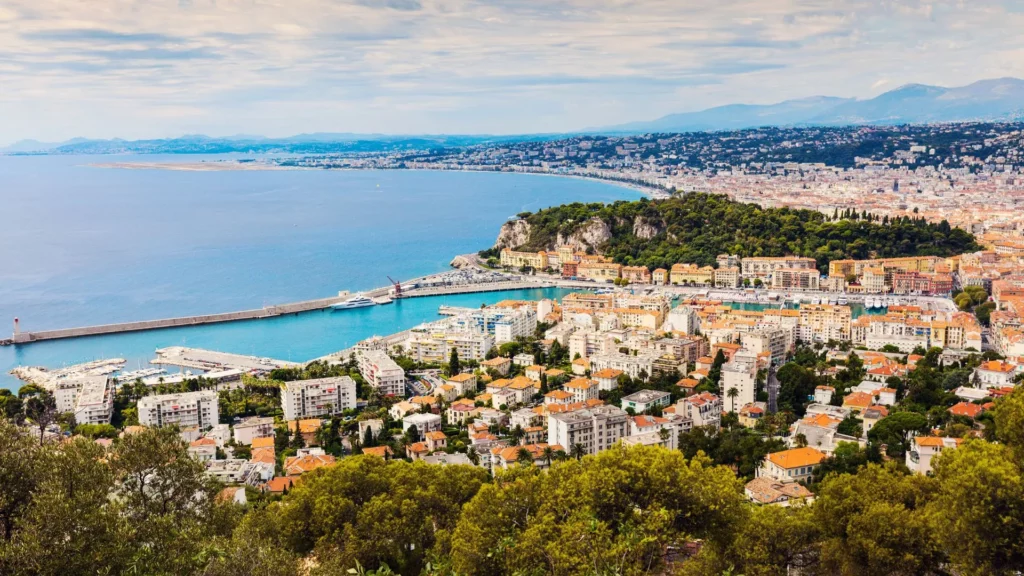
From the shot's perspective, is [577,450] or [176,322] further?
[176,322]

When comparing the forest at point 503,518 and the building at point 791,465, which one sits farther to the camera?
the building at point 791,465

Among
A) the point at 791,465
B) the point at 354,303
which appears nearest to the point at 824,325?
the point at 791,465

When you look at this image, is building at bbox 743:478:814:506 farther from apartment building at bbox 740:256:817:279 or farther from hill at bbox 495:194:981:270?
hill at bbox 495:194:981:270

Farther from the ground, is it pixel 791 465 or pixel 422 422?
pixel 791 465

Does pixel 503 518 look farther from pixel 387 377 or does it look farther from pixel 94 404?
pixel 94 404

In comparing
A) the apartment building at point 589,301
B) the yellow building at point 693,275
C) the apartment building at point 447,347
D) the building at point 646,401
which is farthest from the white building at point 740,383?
the yellow building at point 693,275

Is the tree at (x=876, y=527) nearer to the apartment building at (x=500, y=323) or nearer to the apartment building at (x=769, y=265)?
the apartment building at (x=500, y=323)
